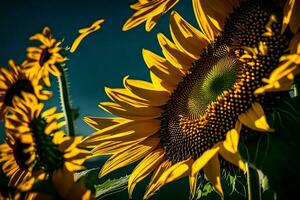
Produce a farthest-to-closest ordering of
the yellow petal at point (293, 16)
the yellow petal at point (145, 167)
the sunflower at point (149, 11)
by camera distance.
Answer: the yellow petal at point (145, 167), the sunflower at point (149, 11), the yellow petal at point (293, 16)

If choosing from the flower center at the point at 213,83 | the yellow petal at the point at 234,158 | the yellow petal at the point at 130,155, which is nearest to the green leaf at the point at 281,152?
the yellow petal at the point at 234,158

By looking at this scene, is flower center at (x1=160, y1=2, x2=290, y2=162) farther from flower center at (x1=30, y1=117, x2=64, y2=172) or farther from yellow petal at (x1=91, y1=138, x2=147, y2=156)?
flower center at (x1=30, y1=117, x2=64, y2=172)

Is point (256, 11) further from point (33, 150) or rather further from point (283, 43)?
point (33, 150)

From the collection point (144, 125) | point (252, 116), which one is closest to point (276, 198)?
point (252, 116)

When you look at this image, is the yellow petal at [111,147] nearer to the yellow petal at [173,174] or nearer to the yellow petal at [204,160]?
the yellow petal at [173,174]

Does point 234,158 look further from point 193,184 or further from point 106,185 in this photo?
point 106,185
